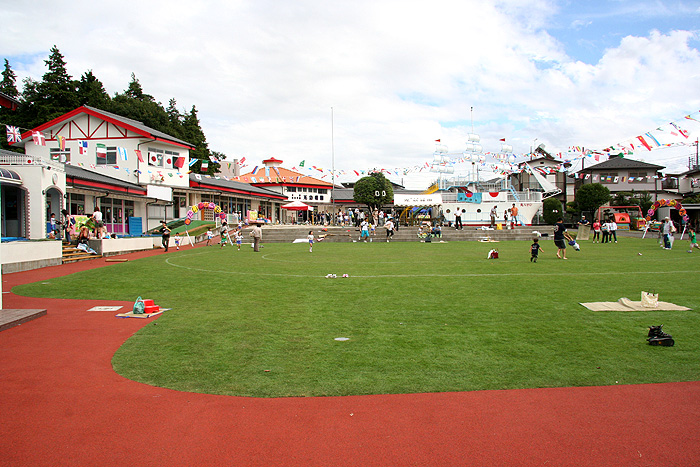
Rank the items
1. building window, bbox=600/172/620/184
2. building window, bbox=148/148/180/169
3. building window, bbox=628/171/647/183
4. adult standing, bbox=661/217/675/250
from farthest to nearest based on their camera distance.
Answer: building window, bbox=628/171/647/183, building window, bbox=600/172/620/184, building window, bbox=148/148/180/169, adult standing, bbox=661/217/675/250

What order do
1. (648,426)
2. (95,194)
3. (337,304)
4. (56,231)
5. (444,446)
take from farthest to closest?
(95,194) → (56,231) → (337,304) → (648,426) → (444,446)

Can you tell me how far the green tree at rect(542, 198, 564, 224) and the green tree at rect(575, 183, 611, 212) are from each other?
2557 mm

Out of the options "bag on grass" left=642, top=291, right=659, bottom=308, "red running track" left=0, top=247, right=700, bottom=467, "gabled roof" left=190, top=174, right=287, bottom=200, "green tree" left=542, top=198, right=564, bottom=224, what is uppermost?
"gabled roof" left=190, top=174, right=287, bottom=200

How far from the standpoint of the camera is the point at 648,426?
3920mm

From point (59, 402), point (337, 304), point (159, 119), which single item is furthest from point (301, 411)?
point (159, 119)

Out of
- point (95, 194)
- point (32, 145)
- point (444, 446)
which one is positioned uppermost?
point (32, 145)

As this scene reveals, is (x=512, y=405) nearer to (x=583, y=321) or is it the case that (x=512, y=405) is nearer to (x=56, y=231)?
(x=583, y=321)

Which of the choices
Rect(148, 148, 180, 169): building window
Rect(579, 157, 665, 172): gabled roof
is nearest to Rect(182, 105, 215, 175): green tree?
Rect(148, 148, 180, 169): building window

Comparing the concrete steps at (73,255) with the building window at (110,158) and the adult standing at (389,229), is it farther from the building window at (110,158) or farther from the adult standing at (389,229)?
the adult standing at (389,229)

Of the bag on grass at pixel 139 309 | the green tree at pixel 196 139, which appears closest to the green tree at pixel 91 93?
the green tree at pixel 196 139

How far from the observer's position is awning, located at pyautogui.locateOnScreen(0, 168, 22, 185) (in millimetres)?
18220

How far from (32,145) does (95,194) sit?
30.1 feet

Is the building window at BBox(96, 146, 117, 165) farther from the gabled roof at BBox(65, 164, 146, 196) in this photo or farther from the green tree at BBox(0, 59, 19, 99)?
the green tree at BBox(0, 59, 19, 99)

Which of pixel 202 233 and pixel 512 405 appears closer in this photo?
pixel 512 405
